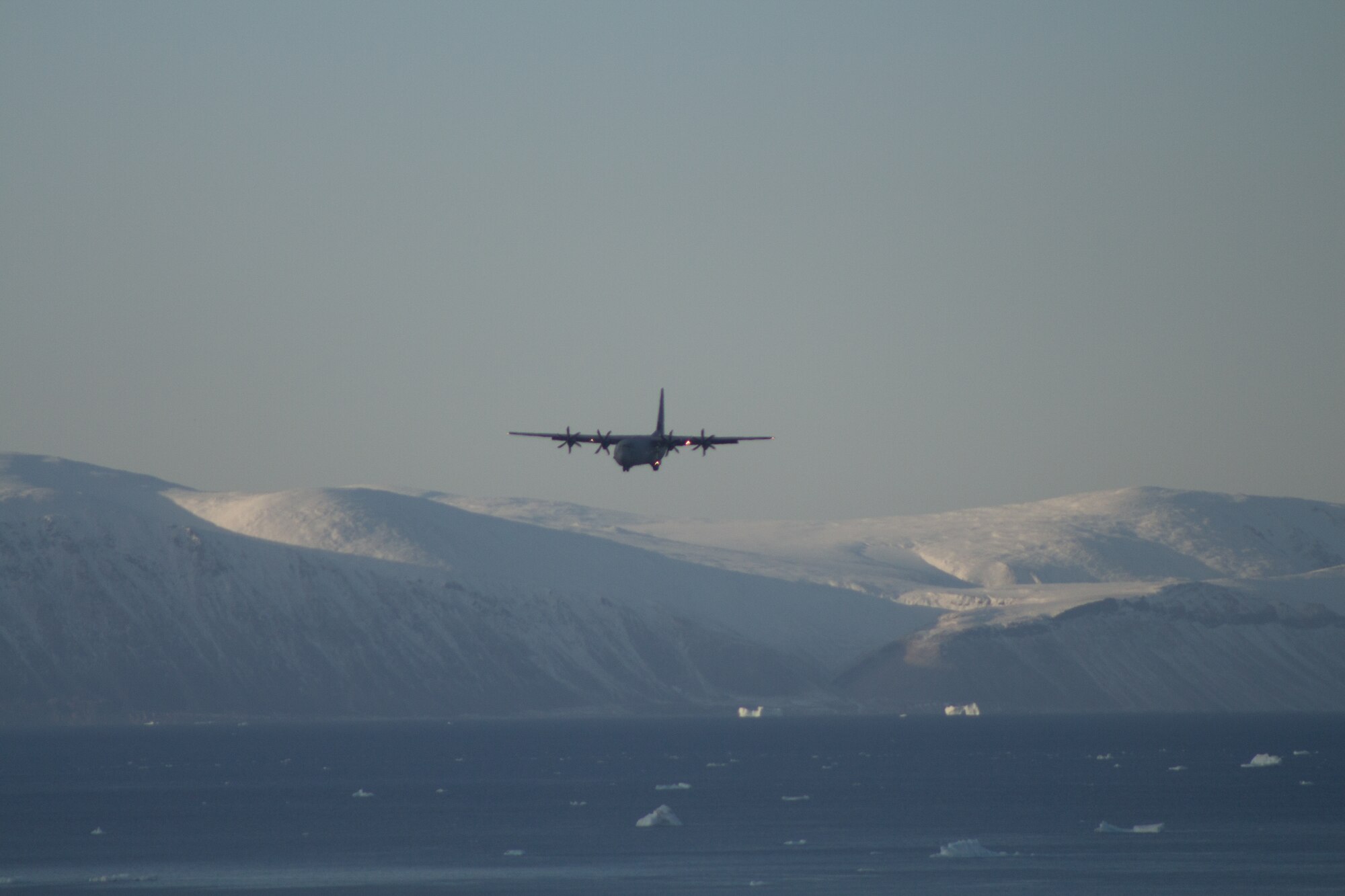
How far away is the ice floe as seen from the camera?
6964 inches

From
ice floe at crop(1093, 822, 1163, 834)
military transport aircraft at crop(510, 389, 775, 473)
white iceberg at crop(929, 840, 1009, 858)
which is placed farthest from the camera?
ice floe at crop(1093, 822, 1163, 834)

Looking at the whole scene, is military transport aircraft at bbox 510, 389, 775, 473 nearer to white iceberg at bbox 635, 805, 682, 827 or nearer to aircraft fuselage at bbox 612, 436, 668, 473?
aircraft fuselage at bbox 612, 436, 668, 473

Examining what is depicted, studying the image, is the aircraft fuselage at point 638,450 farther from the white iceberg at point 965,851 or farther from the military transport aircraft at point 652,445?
the white iceberg at point 965,851

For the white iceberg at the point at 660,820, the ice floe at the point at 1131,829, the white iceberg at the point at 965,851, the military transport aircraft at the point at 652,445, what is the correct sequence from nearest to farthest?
1. the military transport aircraft at the point at 652,445
2. the white iceberg at the point at 965,851
3. the ice floe at the point at 1131,829
4. the white iceberg at the point at 660,820

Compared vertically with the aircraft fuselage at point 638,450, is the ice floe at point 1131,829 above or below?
below

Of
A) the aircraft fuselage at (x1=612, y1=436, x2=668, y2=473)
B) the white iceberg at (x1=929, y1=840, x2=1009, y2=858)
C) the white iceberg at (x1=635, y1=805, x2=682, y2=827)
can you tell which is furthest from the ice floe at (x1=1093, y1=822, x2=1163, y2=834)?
the aircraft fuselage at (x1=612, y1=436, x2=668, y2=473)

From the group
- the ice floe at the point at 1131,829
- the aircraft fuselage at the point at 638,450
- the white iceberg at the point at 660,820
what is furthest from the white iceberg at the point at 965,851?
the aircraft fuselage at the point at 638,450

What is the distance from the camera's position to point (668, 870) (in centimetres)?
14975

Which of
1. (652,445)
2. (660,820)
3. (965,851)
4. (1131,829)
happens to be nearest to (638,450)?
(652,445)

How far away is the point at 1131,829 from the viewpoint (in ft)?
594

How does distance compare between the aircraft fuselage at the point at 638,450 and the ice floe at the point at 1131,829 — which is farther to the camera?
the ice floe at the point at 1131,829

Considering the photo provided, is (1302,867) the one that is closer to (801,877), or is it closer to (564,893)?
(801,877)

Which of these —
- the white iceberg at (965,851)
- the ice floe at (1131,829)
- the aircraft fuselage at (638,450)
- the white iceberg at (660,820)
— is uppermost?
the aircraft fuselage at (638,450)

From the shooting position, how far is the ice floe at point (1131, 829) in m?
177
